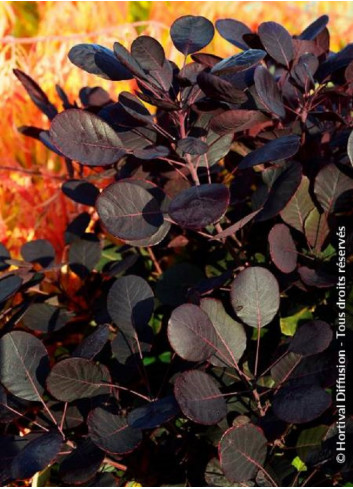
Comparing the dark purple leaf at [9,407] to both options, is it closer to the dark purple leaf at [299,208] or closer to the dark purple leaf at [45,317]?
the dark purple leaf at [45,317]

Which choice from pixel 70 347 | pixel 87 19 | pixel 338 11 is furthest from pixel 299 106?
pixel 338 11

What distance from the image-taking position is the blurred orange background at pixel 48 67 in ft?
5.73

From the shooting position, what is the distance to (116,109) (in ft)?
3.03

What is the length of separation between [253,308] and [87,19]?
6.38ft

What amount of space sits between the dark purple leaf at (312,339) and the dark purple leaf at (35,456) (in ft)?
1.06

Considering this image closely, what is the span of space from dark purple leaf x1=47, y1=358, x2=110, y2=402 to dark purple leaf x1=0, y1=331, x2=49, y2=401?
0.23ft

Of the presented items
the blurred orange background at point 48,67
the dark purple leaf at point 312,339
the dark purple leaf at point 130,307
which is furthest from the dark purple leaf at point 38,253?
the dark purple leaf at point 312,339

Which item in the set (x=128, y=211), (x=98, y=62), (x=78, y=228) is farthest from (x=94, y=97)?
(x=128, y=211)

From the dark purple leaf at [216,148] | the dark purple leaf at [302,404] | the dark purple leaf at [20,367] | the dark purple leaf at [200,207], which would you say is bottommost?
the dark purple leaf at [302,404]

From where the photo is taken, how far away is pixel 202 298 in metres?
0.85

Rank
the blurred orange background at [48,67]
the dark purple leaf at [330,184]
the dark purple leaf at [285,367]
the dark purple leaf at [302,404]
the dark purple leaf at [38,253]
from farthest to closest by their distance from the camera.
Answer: the blurred orange background at [48,67], the dark purple leaf at [38,253], the dark purple leaf at [330,184], the dark purple leaf at [285,367], the dark purple leaf at [302,404]

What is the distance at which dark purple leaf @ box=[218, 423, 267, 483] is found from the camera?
76 centimetres

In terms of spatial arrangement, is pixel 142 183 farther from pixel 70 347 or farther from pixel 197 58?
pixel 70 347

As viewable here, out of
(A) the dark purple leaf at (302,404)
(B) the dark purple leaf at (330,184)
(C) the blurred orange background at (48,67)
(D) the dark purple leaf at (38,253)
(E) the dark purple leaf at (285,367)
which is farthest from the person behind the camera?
(C) the blurred orange background at (48,67)
